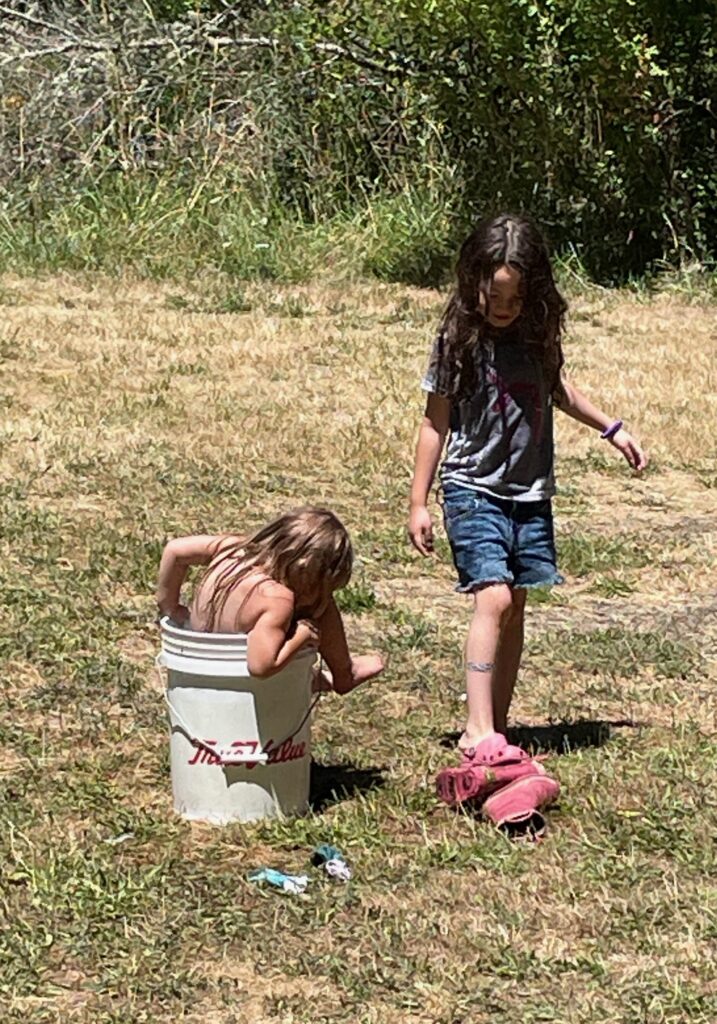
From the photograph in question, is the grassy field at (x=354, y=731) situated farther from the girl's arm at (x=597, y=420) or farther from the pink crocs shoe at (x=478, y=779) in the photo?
the girl's arm at (x=597, y=420)

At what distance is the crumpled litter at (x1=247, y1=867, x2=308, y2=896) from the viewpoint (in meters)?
4.11

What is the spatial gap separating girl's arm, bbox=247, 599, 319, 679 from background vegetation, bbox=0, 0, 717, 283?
841 centimetres

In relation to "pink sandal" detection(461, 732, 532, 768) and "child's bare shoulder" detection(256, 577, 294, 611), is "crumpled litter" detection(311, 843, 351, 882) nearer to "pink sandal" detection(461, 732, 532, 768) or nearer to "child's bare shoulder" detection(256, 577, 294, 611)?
"pink sandal" detection(461, 732, 532, 768)

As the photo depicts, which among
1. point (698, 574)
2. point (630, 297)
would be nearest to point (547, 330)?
point (698, 574)

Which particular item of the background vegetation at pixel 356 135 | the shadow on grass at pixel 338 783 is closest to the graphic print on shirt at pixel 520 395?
the shadow on grass at pixel 338 783

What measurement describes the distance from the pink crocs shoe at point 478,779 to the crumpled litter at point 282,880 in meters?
0.54

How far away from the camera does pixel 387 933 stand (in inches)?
154

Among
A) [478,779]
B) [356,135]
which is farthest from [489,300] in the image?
[356,135]

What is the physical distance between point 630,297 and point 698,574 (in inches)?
229

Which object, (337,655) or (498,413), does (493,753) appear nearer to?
(337,655)

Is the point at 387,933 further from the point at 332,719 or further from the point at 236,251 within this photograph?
the point at 236,251

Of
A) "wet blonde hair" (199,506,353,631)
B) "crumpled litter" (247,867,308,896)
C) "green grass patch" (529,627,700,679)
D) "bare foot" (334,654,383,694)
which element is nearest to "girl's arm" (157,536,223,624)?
"wet blonde hair" (199,506,353,631)

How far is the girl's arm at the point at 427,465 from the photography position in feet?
15.7

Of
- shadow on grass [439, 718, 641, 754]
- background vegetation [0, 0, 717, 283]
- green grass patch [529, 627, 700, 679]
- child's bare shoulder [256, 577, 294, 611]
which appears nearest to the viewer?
child's bare shoulder [256, 577, 294, 611]
